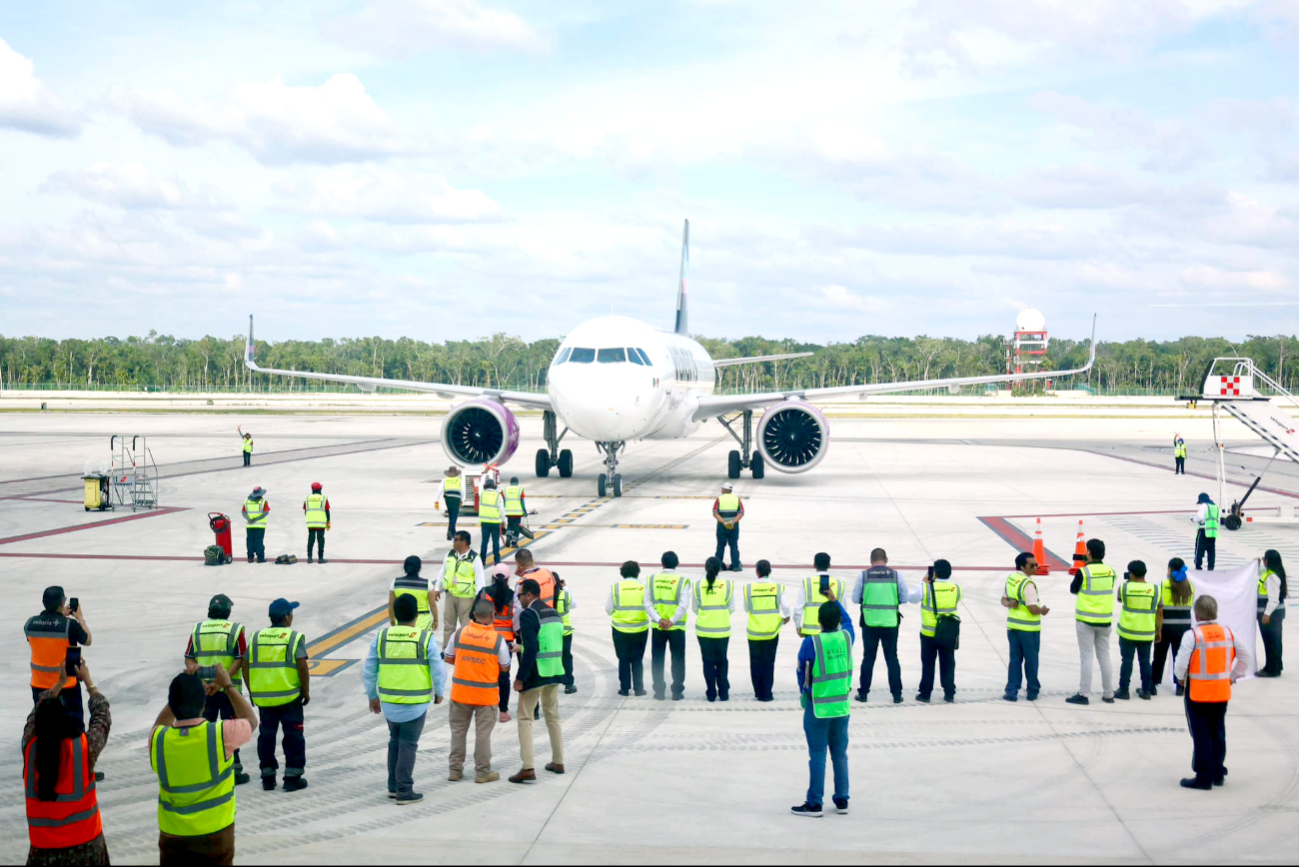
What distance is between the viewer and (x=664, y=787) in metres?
8.67

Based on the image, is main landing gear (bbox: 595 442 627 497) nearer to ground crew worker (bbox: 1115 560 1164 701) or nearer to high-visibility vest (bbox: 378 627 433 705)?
ground crew worker (bbox: 1115 560 1164 701)

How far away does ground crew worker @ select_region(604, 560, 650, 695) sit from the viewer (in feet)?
37.8

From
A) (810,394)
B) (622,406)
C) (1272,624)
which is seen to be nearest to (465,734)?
(1272,624)

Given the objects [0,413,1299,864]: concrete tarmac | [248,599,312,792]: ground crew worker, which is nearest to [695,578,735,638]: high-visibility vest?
[0,413,1299,864]: concrete tarmac

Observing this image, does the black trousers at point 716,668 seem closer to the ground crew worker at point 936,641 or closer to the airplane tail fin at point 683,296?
the ground crew worker at point 936,641

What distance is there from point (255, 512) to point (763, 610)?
452 inches

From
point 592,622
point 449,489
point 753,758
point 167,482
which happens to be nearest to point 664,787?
point 753,758

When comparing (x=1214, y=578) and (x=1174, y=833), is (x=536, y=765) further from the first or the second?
(x=1214, y=578)

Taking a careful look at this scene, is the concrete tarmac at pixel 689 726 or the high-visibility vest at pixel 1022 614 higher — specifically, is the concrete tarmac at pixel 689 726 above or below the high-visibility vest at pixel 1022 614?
below

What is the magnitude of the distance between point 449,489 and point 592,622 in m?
8.50

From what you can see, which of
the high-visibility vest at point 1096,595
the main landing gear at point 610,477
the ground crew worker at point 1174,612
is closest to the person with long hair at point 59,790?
the high-visibility vest at point 1096,595

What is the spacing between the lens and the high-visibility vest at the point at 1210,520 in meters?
18.9

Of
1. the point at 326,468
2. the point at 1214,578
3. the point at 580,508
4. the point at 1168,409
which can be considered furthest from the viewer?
the point at 1168,409

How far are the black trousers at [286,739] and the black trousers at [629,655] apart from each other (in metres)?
3.62
